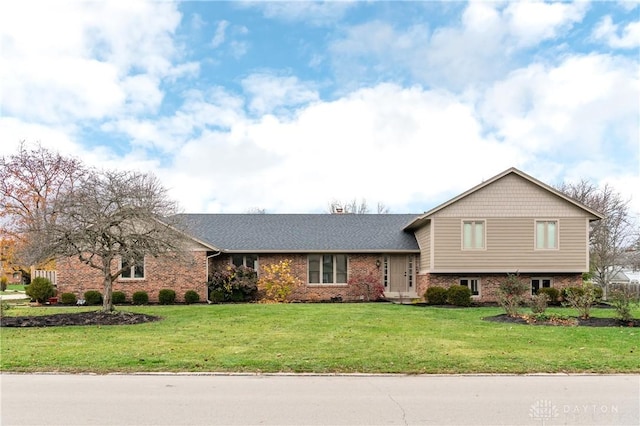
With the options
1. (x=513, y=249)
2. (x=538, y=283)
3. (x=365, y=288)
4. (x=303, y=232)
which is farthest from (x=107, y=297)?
(x=538, y=283)

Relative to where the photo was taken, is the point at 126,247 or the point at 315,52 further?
the point at 315,52

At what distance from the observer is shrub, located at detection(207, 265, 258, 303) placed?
2334cm

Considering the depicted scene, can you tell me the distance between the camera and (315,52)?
17906mm

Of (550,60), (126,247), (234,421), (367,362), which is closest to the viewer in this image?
(234,421)

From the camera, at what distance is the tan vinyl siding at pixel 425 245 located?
76.1ft

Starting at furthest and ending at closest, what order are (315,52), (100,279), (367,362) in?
(100,279) < (315,52) < (367,362)

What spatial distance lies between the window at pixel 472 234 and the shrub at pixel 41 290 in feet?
61.7

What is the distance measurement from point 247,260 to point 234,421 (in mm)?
19801

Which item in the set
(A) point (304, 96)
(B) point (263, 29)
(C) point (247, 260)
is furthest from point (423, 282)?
(B) point (263, 29)

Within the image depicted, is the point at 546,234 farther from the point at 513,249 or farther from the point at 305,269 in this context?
the point at 305,269

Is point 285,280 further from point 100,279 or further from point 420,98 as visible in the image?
point 420,98

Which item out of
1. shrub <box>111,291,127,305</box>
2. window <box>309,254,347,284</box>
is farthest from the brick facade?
shrub <box>111,291,127,305</box>

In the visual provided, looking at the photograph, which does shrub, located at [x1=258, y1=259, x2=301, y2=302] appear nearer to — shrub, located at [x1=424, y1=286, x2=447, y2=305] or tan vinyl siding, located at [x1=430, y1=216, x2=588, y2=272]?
shrub, located at [x1=424, y1=286, x2=447, y2=305]

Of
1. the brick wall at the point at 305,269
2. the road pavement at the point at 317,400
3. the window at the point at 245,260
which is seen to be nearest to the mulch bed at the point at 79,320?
the road pavement at the point at 317,400
